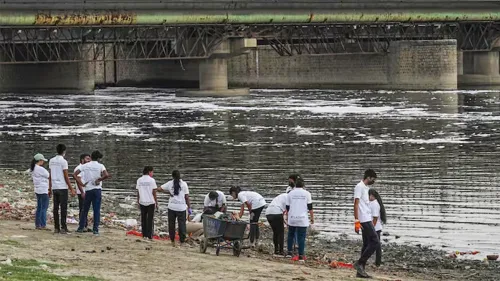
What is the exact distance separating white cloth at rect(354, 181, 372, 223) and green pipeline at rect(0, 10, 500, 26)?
217 feet

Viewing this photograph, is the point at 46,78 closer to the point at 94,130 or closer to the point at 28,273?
the point at 94,130

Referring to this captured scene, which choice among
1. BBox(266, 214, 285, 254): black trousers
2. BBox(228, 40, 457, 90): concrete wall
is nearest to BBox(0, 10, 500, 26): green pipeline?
BBox(228, 40, 457, 90): concrete wall

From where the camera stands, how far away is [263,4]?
323 feet

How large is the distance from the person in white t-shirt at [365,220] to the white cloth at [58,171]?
6.35 m

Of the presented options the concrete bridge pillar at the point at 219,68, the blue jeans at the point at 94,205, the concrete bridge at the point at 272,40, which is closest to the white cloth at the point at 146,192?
the blue jeans at the point at 94,205

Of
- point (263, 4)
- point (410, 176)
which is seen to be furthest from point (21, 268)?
point (263, 4)

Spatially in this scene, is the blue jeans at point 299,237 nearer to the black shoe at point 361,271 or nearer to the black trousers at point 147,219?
the black shoe at point 361,271

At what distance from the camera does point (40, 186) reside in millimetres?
23422

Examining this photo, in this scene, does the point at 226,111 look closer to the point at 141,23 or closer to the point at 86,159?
the point at 141,23

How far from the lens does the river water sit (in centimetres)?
3022

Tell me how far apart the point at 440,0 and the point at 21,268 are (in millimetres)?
93817

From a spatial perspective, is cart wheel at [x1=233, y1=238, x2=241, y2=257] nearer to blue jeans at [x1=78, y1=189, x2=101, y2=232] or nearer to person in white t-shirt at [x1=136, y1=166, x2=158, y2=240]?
person in white t-shirt at [x1=136, y1=166, x2=158, y2=240]

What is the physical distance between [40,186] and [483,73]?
94.6m

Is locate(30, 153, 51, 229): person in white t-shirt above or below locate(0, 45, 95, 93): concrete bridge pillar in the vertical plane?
below
